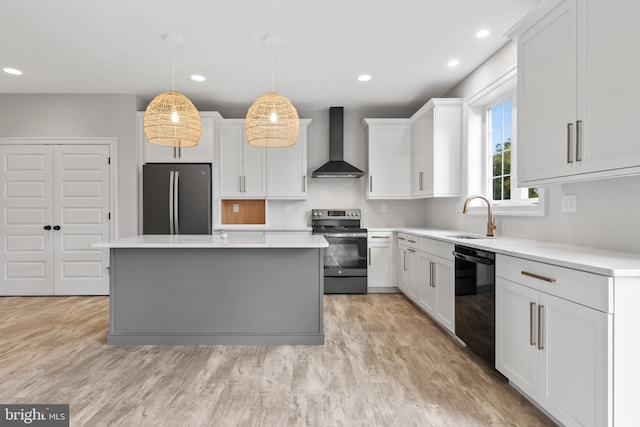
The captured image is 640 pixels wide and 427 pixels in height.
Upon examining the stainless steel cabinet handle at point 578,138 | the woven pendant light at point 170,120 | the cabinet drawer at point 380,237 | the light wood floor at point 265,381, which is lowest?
the light wood floor at point 265,381

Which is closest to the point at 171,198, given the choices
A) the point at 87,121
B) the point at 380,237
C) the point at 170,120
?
the point at 87,121

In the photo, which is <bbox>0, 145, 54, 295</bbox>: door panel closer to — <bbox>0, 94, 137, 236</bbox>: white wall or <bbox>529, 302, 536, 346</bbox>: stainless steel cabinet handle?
<bbox>0, 94, 137, 236</bbox>: white wall

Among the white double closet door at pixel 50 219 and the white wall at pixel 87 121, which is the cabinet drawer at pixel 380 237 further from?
the white double closet door at pixel 50 219

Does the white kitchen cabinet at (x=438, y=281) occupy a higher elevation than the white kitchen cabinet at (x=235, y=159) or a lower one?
lower

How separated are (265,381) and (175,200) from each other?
2.97m

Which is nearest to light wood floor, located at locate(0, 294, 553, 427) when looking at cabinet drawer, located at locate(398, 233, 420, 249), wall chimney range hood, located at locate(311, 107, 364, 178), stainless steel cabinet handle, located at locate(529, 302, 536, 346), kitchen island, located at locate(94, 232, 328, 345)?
kitchen island, located at locate(94, 232, 328, 345)

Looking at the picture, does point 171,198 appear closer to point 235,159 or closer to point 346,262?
point 235,159

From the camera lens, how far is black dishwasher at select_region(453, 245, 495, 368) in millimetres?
2277

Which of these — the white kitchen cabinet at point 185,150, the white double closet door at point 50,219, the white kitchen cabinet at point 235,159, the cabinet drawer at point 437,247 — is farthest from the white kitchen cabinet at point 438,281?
the white double closet door at point 50,219

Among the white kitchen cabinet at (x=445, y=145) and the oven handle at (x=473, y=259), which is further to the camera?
the white kitchen cabinet at (x=445, y=145)

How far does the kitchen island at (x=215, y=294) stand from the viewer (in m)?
2.89

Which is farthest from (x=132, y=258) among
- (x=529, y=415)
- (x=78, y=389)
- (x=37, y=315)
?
(x=529, y=415)

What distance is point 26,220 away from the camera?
455cm

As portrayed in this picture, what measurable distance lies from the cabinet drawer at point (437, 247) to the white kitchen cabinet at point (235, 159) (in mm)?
2488
